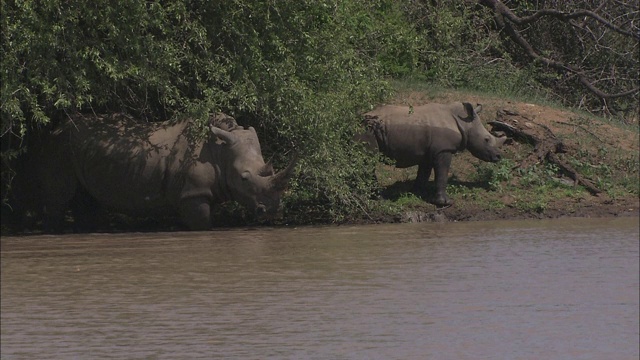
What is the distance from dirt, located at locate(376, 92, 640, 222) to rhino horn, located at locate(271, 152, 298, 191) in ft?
5.44

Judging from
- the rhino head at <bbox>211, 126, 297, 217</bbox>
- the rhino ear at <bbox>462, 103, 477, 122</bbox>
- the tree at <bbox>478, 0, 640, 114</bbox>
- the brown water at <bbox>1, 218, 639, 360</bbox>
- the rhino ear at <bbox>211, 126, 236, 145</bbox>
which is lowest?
the brown water at <bbox>1, 218, 639, 360</bbox>

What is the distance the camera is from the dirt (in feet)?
53.1

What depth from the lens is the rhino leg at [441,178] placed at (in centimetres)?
1623

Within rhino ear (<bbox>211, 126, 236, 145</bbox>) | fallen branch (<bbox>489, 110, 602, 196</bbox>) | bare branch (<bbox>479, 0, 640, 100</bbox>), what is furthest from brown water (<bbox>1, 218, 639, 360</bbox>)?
bare branch (<bbox>479, 0, 640, 100</bbox>)

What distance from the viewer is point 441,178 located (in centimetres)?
1625

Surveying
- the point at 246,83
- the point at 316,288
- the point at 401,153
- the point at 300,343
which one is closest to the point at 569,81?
the point at 401,153

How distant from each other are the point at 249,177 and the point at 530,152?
472 cm

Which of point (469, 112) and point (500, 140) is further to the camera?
point (500, 140)

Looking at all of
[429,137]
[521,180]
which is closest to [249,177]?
[429,137]

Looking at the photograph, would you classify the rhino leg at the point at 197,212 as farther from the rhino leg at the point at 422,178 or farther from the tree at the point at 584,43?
the tree at the point at 584,43

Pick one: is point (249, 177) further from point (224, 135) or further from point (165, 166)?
point (165, 166)

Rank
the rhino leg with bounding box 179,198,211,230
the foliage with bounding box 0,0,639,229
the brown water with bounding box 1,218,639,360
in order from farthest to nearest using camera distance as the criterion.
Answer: the rhino leg with bounding box 179,198,211,230 → the foliage with bounding box 0,0,639,229 → the brown water with bounding box 1,218,639,360

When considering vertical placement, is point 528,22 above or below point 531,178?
above

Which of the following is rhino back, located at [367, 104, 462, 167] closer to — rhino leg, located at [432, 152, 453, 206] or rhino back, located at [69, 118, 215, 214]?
rhino leg, located at [432, 152, 453, 206]
